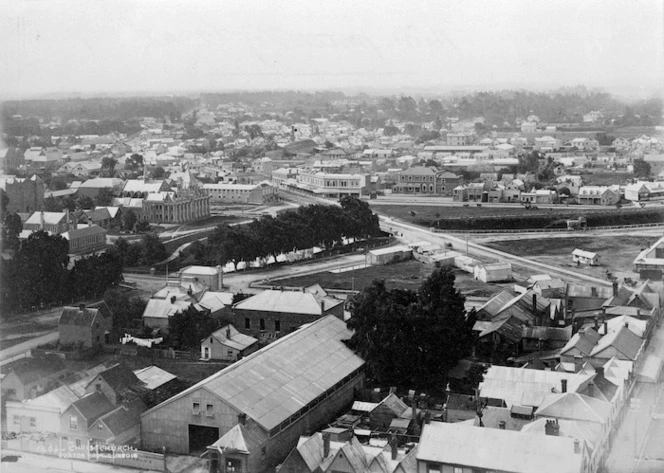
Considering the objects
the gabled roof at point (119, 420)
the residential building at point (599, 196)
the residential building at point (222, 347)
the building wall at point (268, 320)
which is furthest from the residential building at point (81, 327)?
the residential building at point (599, 196)

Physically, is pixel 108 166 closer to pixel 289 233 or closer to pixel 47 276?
pixel 289 233

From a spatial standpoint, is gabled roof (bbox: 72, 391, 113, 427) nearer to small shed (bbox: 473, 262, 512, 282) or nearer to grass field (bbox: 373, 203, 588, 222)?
small shed (bbox: 473, 262, 512, 282)

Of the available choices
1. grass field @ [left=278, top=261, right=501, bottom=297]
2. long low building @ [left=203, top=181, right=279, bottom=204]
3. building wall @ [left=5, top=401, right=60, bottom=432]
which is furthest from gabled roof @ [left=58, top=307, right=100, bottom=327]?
long low building @ [left=203, top=181, right=279, bottom=204]

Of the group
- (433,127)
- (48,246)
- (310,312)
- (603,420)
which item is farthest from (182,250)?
(433,127)

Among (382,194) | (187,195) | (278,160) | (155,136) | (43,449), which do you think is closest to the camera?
(43,449)

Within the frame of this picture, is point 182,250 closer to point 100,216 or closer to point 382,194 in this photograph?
point 100,216

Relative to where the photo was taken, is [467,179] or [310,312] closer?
[310,312]
